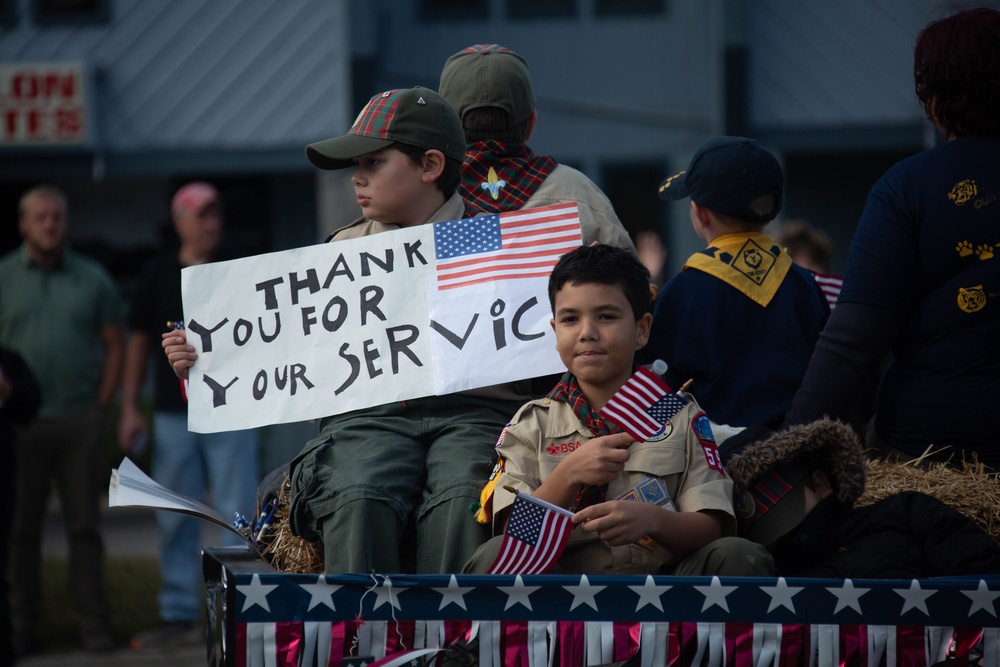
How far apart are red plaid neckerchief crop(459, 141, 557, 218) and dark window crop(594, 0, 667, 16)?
8775mm

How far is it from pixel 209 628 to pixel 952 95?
236cm

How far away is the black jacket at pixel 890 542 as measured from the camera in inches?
115

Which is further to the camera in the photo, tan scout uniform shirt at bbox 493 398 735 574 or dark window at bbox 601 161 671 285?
dark window at bbox 601 161 671 285

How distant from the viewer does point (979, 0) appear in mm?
3793

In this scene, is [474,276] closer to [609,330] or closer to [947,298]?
[609,330]

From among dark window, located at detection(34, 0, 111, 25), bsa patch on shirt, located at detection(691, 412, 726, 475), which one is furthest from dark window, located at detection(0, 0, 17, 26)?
bsa patch on shirt, located at detection(691, 412, 726, 475)

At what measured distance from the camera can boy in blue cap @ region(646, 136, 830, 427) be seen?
11.9 ft

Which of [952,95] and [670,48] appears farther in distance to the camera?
[670,48]

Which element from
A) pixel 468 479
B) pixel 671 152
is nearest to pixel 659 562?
pixel 468 479

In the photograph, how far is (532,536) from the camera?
288 centimetres

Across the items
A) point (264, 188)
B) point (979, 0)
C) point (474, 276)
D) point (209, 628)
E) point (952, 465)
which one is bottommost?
point (209, 628)

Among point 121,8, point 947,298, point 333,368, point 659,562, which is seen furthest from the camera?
point 121,8

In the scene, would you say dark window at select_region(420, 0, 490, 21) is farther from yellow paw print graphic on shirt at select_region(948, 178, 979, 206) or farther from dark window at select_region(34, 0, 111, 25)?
yellow paw print graphic on shirt at select_region(948, 178, 979, 206)

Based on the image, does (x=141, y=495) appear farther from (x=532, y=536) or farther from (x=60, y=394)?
(x=60, y=394)
